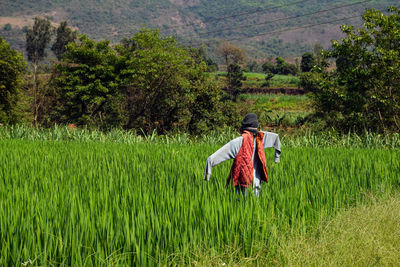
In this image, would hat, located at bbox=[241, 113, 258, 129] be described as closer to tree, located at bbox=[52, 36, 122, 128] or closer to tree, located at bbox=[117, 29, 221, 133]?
tree, located at bbox=[117, 29, 221, 133]

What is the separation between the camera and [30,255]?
226cm

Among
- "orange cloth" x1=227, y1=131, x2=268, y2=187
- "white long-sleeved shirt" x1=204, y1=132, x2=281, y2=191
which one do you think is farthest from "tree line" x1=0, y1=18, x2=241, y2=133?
"orange cloth" x1=227, y1=131, x2=268, y2=187

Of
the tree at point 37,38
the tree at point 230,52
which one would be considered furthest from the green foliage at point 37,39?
the tree at point 230,52

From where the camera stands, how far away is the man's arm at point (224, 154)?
344 cm

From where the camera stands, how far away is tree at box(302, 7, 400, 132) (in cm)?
1141

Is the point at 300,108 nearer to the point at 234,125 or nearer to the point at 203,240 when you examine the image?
the point at 234,125

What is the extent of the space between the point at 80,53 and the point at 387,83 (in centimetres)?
1404

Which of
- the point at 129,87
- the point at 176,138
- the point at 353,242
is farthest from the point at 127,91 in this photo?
the point at 353,242

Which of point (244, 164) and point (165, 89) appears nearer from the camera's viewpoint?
point (244, 164)

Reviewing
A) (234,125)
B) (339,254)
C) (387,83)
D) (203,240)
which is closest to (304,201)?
(339,254)

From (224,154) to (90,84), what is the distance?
15.8m

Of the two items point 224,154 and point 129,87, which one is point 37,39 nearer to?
point 129,87

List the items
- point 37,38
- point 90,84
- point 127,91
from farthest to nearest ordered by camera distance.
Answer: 1. point 37,38
2. point 127,91
3. point 90,84

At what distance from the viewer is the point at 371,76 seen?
38.3 feet
